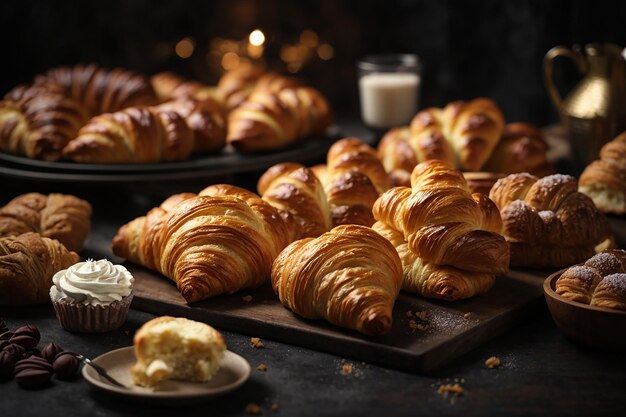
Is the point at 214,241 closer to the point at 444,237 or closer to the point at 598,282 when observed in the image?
the point at 444,237

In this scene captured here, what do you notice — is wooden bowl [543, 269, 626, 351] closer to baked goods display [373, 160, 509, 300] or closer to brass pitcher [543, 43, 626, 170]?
baked goods display [373, 160, 509, 300]

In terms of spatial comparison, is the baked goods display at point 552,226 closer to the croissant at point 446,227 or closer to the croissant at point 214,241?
the croissant at point 446,227

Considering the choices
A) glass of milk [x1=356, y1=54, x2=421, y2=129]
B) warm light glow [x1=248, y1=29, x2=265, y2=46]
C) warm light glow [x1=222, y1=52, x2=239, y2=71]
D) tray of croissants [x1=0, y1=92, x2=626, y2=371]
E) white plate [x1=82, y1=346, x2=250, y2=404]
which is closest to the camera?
white plate [x1=82, y1=346, x2=250, y2=404]

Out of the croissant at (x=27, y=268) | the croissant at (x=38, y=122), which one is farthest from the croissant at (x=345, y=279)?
the croissant at (x=38, y=122)

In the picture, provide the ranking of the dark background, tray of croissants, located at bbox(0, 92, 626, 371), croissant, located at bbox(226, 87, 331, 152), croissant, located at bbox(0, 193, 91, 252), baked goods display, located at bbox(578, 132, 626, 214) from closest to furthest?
1. tray of croissants, located at bbox(0, 92, 626, 371)
2. croissant, located at bbox(0, 193, 91, 252)
3. baked goods display, located at bbox(578, 132, 626, 214)
4. croissant, located at bbox(226, 87, 331, 152)
5. the dark background

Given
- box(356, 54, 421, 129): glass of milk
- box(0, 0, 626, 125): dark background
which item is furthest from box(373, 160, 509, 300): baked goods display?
box(0, 0, 626, 125): dark background

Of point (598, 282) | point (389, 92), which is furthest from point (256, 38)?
point (598, 282)
